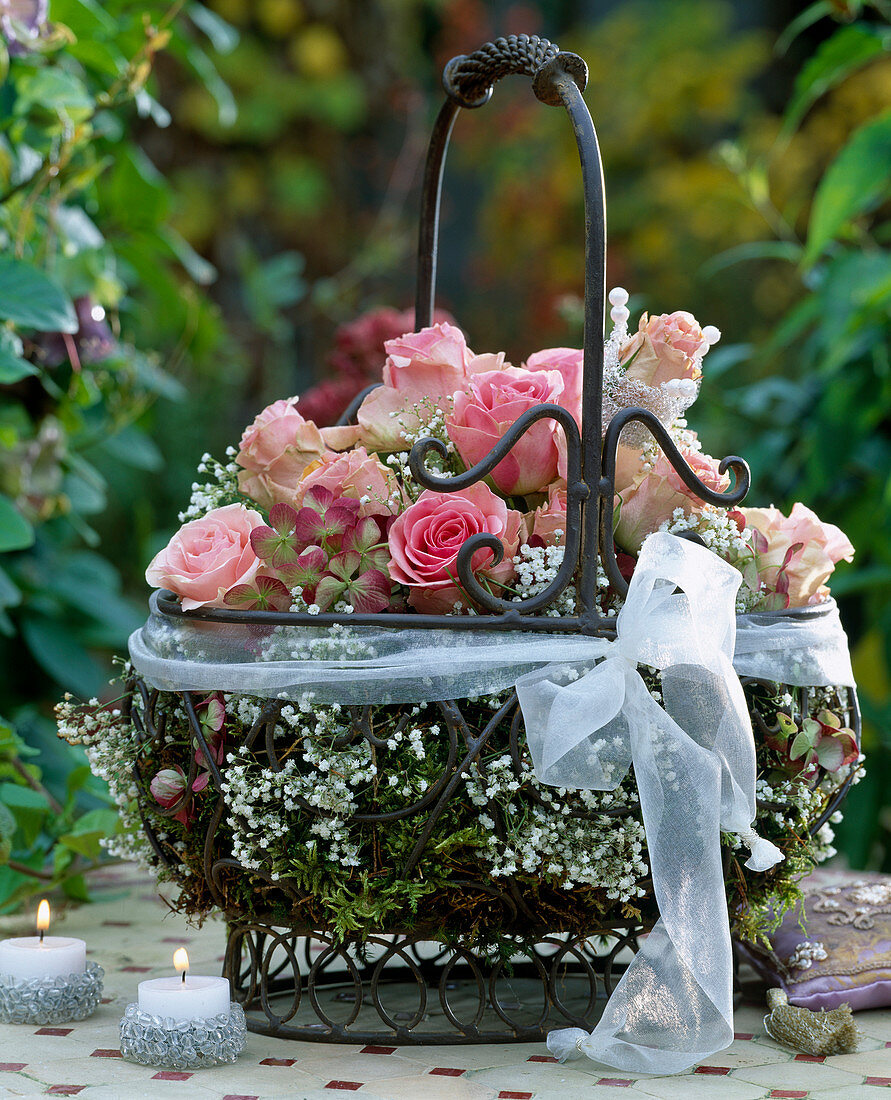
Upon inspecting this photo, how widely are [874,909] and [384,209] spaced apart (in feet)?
11.3

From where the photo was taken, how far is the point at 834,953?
4.00 feet

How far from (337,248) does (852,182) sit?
265 centimetres

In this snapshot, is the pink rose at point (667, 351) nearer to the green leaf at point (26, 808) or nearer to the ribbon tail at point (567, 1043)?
the ribbon tail at point (567, 1043)

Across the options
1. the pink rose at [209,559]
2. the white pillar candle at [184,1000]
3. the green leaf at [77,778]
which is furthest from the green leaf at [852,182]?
the white pillar candle at [184,1000]

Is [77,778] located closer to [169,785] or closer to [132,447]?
[169,785]

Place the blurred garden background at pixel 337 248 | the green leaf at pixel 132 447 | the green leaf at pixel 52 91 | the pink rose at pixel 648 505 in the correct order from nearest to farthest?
the pink rose at pixel 648 505 → the green leaf at pixel 52 91 → the blurred garden background at pixel 337 248 → the green leaf at pixel 132 447

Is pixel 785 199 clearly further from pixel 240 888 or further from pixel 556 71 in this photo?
pixel 240 888

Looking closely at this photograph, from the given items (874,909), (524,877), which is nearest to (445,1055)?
(524,877)

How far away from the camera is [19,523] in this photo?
155 cm

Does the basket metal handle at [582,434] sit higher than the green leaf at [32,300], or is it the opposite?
the green leaf at [32,300]

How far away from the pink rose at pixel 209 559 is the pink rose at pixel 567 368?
0.97 feet

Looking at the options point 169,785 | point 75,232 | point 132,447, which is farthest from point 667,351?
point 132,447

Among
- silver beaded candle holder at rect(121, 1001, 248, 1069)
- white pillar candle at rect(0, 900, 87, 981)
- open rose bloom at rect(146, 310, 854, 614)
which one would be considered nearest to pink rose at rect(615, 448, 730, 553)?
open rose bloom at rect(146, 310, 854, 614)

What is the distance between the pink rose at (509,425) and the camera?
1.06 metres
